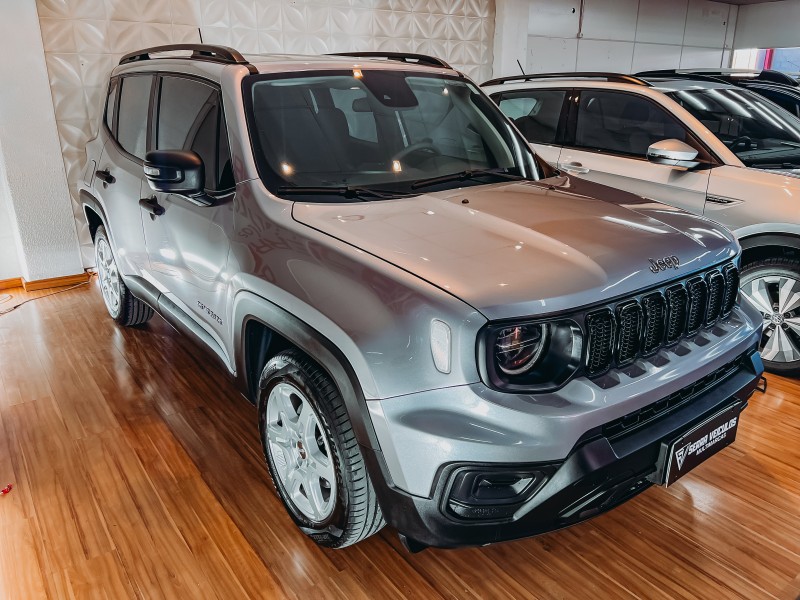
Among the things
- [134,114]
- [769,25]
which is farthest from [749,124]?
[769,25]

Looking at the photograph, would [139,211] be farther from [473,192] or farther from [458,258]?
[458,258]

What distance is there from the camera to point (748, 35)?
9453mm

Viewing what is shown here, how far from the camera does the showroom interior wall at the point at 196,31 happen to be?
4.35 m

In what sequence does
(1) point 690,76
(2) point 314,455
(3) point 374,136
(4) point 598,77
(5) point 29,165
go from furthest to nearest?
(5) point 29,165 < (1) point 690,76 < (4) point 598,77 < (3) point 374,136 < (2) point 314,455

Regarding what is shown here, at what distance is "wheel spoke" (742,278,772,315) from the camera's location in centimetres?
304

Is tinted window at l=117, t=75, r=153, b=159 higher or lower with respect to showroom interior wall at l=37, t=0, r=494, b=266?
lower

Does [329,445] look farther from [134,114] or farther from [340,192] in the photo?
[134,114]

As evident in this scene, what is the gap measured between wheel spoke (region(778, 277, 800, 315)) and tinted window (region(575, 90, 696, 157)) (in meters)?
0.85

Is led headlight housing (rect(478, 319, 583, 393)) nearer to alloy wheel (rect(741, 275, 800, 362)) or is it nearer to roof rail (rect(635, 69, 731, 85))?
alloy wheel (rect(741, 275, 800, 362))

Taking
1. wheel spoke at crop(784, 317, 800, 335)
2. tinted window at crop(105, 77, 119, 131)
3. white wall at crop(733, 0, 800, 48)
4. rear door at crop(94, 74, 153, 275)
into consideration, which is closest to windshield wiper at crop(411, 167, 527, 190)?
rear door at crop(94, 74, 153, 275)

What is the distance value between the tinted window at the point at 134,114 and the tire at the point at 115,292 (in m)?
0.63

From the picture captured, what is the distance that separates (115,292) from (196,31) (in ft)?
7.42

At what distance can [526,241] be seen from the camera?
1657 mm

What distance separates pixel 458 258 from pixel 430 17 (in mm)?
4936
